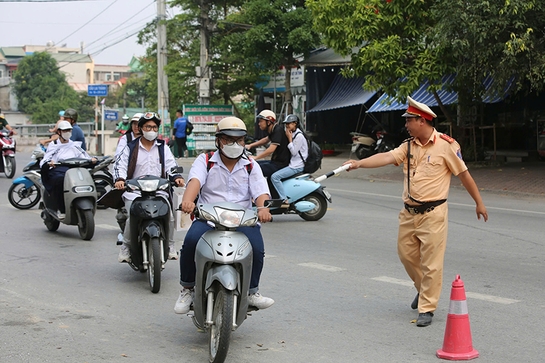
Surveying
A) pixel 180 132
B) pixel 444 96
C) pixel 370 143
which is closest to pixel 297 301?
pixel 444 96

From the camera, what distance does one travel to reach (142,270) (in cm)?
840

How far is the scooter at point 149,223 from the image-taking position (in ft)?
25.3

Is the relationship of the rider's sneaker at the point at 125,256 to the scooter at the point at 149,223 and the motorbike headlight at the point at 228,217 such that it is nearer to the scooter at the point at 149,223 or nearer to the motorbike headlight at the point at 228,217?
the scooter at the point at 149,223

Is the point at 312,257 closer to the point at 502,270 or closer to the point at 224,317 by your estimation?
the point at 502,270

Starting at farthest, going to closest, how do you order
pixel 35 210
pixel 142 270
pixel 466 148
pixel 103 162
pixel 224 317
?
pixel 466 148 < pixel 35 210 < pixel 103 162 < pixel 142 270 < pixel 224 317

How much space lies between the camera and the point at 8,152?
20.9 metres

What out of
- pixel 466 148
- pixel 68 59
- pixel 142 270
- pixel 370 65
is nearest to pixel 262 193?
pixel 142 270

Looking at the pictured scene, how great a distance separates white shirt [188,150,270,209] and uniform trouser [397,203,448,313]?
4.41 feet

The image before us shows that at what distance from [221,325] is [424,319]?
1965 mm

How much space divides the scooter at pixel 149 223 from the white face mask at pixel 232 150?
1935 mm

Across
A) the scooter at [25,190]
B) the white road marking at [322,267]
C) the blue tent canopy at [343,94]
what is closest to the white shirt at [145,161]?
the white road marking at [322,267]

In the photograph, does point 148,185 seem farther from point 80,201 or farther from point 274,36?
point 274,36

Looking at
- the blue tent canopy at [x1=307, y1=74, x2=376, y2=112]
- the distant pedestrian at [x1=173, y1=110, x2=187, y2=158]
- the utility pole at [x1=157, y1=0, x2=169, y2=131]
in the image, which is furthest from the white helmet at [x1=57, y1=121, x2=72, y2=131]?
the utility pole at [x1=157, y1=0, x2=169, y2=131]

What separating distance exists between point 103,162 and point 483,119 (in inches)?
621
